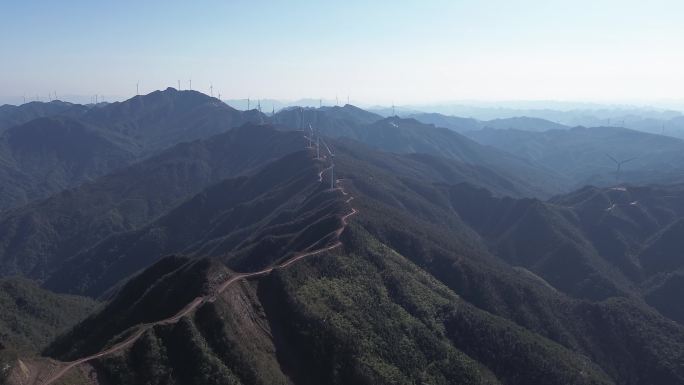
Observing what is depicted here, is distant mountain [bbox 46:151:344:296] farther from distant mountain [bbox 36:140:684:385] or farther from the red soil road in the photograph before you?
the red soil road

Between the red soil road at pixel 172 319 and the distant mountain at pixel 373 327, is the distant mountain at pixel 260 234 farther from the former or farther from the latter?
the red soil road at pixel 172 319

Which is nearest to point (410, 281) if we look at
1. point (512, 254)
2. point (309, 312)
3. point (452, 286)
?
point (452, 286)

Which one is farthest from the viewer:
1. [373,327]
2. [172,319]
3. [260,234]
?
[260,234]

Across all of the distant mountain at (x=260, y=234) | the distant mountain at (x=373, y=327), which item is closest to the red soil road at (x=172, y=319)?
the distant mountain at (x=373, y=327)

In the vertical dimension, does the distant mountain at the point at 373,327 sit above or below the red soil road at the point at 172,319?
below

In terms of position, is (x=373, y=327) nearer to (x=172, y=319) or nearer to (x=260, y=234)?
(x=172, y=319)

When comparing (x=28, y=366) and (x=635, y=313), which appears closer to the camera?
(x=28, y=366)

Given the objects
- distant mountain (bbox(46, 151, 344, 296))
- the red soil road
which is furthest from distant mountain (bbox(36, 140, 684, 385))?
distant mountain (bbox(46, 151, 344, 296))

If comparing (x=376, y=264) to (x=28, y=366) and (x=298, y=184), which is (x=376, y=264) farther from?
(x=298, y=184)

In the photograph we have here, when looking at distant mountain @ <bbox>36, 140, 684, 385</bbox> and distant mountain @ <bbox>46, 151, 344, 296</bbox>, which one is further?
distant mountain @ <bbox>46, 151, 344, 296</bbox>

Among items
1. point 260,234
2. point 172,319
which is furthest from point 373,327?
point 260,234

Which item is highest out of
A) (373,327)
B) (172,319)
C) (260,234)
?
(172,319)
